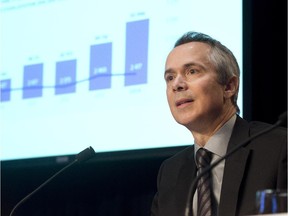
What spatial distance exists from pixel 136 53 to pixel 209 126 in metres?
0.84

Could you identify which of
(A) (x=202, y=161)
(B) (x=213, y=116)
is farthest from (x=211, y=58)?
(A) (x=202, y=161)

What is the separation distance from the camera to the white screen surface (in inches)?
132

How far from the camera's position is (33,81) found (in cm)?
379

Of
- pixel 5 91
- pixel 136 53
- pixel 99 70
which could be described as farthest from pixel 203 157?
pixel 5 91

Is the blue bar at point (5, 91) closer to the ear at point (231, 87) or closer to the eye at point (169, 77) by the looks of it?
the eye at point (169, 77)

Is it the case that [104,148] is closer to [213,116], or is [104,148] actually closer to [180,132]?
[180,132]

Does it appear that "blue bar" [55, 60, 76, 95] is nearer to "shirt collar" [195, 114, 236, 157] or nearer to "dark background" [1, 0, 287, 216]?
"dark background" [1, 0, 287, 216]

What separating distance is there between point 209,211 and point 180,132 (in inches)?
31.8

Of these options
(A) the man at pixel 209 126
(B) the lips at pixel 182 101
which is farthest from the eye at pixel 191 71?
(B) the lips at pixel 182 101

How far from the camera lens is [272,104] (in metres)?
3.30

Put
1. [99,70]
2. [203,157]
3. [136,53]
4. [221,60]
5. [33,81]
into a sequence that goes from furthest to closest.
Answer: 1. [33,81]
2. [99,70]
3. [136,53]
4. [221,60]
5. [203,157]

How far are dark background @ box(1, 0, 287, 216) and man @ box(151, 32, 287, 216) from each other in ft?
1.29

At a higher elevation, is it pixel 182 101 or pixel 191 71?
pixel 191 71

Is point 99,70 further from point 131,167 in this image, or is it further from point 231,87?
point 231,87
